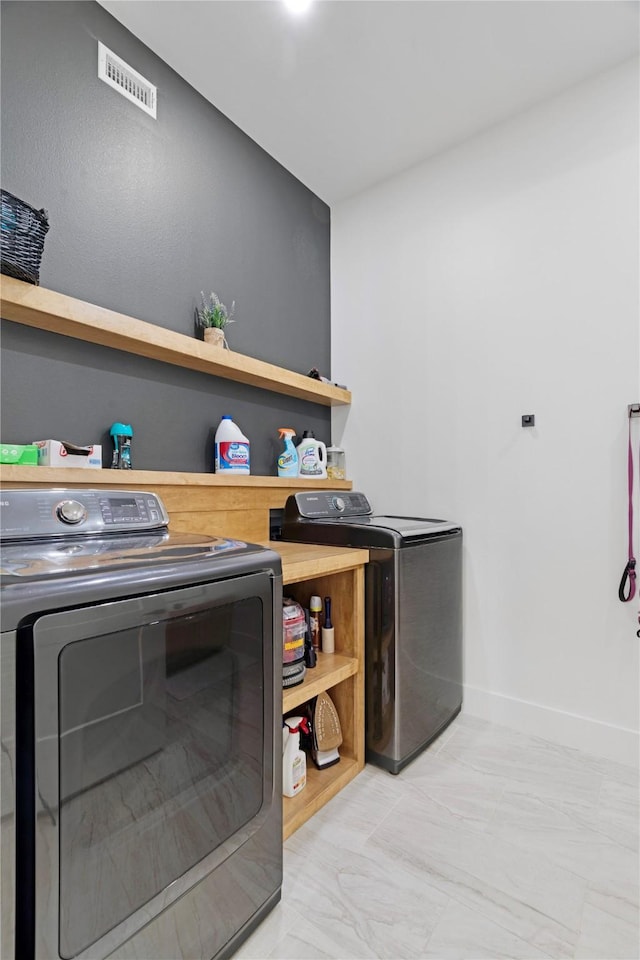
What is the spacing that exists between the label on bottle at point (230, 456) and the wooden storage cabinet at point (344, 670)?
15.5 inches

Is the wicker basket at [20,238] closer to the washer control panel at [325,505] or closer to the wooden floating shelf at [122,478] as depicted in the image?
the wooden floating shelf at [122,478]

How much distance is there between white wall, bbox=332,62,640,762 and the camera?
1.87 m

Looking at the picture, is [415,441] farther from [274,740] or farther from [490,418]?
[274,740]

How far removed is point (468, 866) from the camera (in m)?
1.32

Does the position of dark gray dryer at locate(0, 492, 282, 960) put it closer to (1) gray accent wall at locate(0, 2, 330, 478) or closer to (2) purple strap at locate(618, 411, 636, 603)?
(1) gray accent wall at locate(0, 2, 330, 478)

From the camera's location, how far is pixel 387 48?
1841 millimetres

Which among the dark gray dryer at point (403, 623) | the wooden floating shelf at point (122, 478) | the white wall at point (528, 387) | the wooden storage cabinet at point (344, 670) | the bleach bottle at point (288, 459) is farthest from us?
the bleach bottle at point (288, 459)

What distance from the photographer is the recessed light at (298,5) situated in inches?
65.3

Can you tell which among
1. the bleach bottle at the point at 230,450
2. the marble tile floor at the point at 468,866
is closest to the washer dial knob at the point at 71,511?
the bleach bottle at the point at 230,450

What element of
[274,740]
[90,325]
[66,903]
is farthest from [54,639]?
[90,325]

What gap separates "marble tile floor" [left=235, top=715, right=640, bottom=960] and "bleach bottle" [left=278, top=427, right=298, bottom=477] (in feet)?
4.24

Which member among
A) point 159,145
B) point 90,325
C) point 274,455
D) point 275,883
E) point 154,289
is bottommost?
point 275,883

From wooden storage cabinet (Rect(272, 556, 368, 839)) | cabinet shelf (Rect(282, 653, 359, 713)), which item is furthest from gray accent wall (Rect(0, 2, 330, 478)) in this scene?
cabinet shelf (Rect(282, 653, 359, 713))

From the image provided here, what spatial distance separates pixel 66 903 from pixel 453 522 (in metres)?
1.88
